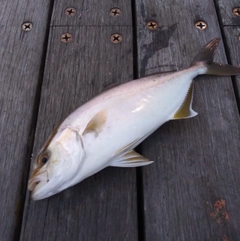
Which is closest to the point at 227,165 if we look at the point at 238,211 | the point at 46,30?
the point at 238,211

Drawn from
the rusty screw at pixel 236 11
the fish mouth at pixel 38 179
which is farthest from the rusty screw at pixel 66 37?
the rusty screw at pixel 236 11

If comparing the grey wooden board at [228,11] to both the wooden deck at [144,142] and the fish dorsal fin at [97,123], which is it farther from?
the fish dorsal fin at [97,123]

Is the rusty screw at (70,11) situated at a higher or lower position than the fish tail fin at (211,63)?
higher

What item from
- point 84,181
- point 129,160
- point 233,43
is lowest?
point 84,181

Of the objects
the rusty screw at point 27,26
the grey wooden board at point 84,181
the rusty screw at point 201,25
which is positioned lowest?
the grey wooden board at point 84,181

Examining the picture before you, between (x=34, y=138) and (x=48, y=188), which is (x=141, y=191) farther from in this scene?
(x=34, y=138)

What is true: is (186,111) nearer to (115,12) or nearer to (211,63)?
(211,63)

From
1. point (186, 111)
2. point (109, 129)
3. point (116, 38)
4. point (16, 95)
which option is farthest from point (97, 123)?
point (116, 38)
